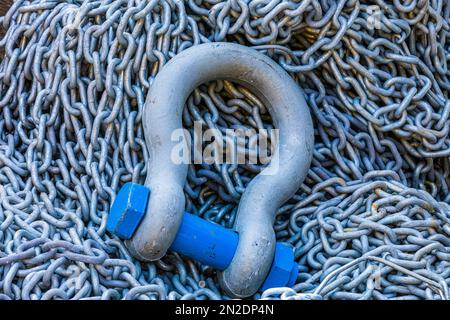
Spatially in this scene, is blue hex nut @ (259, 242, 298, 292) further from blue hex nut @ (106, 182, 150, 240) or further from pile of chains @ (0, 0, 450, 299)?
blue hex nut @ (106, 182, 150, 240)

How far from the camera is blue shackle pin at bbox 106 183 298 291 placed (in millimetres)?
2703

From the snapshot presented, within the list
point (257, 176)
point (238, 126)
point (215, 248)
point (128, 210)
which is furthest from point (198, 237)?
point (238, 126)

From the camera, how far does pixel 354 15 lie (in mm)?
3148

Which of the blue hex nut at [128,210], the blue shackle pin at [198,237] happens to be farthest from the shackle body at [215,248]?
the blue hex nut at [128,210]

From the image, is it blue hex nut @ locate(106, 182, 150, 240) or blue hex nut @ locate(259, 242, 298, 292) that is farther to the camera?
blue hex nut @ locate(259, 242, 298, 292)

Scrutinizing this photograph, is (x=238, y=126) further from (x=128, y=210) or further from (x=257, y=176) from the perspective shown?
(x=128, y=210)

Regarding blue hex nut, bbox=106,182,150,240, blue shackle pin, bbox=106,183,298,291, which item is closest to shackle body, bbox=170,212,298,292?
blue shackle pin, bbox=106,183,298,291

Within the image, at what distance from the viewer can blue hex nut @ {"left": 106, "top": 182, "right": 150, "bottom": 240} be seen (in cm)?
269

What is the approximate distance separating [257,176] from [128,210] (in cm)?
53

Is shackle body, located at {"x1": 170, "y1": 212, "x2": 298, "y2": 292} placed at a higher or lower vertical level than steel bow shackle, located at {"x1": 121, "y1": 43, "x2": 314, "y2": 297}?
lower

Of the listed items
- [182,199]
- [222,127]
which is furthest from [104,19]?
[182,199]

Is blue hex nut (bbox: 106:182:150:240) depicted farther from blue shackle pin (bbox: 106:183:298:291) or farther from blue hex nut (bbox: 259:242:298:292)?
blue hex nut (bbox: 259:242:298:292)

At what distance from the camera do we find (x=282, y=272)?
9.20 feet

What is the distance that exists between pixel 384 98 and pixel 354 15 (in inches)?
12.5
